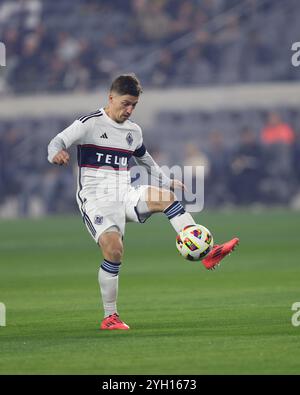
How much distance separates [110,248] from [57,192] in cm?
2199

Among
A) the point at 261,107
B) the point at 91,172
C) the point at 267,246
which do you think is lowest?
the point at 91,172

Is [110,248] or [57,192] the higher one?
[57,192]

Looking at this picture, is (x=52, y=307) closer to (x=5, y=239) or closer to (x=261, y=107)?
(x=5, y=239)

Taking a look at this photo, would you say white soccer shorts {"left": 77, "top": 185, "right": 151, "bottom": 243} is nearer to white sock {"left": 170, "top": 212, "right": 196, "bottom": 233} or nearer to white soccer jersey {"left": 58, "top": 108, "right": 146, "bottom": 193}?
white soccer jersey {"left": 58, "top": 108, "right": 146, "bottom": 193}

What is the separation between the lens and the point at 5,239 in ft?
76.0

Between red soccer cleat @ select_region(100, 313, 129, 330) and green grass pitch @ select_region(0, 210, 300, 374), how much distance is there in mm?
115

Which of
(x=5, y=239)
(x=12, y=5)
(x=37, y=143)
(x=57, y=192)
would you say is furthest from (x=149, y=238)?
(x=12, y=5)

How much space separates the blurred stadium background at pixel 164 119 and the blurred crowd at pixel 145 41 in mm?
40

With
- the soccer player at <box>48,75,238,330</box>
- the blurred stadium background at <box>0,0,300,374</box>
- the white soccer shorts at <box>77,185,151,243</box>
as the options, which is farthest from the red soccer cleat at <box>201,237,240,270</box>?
the blurred stadium background at <box>0,0,300,374</box>

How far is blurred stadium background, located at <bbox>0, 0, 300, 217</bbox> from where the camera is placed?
3103 cm

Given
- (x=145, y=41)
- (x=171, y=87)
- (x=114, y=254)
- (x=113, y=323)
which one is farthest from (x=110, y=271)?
(x=145, y=41)

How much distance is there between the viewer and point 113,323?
33.5 ft

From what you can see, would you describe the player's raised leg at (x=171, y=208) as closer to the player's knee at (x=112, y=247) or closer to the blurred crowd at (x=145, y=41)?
the player's knee at (x=112, y=247)

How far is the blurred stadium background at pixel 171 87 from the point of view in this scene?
31031 mm
